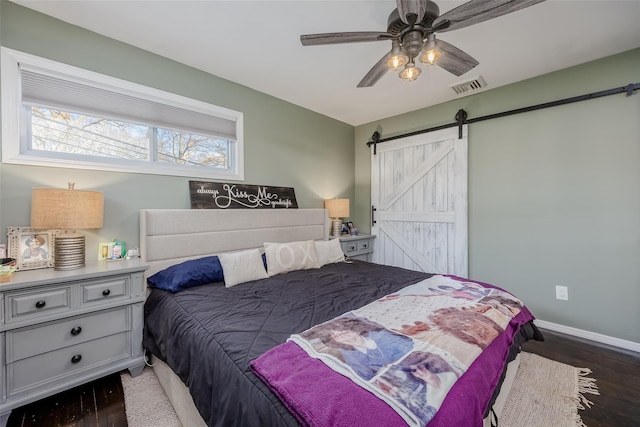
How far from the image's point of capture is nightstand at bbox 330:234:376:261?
3.69 metres

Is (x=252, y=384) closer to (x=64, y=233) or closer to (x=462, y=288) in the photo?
(x=462, y=288)

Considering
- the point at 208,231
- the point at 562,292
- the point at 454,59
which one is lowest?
the point at 562,292

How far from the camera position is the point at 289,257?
2520 mm

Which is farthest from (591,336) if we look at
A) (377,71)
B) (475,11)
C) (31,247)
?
(31,247)

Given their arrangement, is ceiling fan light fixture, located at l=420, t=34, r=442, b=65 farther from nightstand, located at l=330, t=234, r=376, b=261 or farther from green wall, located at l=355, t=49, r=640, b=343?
nightstand, located at l=330, t=234, r=376, b=261

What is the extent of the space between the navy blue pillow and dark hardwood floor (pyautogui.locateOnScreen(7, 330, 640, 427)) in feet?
2.40

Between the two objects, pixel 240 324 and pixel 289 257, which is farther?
pixel 289 257

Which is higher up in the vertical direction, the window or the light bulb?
the light bulb

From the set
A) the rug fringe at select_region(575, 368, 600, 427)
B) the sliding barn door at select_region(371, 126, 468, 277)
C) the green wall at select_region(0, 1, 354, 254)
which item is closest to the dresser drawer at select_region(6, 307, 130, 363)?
the green wall at select_region(0, 1, 354, 254)

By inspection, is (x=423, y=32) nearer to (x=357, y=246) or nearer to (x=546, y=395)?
(x=546, y=395)

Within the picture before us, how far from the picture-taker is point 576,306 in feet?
8.45

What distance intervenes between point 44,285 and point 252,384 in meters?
1.53

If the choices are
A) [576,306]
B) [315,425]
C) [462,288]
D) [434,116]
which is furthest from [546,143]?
[315,425]

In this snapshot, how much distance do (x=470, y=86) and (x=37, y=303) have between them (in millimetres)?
4198
